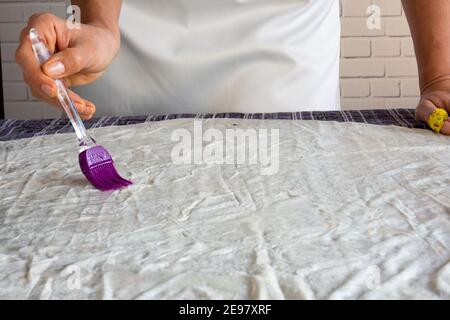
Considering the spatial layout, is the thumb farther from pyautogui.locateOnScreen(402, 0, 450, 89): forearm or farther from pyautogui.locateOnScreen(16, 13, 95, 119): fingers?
pyautogui.locateOnScreen(402, 0, 450, 89): forearm

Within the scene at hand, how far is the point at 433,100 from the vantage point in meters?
1.07

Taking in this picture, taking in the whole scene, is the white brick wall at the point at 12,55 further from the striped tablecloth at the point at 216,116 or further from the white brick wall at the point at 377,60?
the striped tablecloth at the point at 216,116

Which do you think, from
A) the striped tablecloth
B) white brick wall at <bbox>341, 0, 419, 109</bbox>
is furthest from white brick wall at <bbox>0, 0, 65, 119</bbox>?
the striped tablecloth

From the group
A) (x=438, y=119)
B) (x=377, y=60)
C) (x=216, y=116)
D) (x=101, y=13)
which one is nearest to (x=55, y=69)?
(x=101, y=13)

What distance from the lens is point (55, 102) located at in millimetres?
816

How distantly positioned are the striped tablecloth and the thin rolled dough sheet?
0.11 m

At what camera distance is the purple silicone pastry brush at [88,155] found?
2.49ft

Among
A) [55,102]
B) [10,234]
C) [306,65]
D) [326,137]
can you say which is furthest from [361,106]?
[10,234]

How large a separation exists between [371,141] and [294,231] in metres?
0.37

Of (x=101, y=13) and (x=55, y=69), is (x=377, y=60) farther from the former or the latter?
(x=55, y=69)

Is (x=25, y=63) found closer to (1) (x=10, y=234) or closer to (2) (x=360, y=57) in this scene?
(1) (x=10, y=234)

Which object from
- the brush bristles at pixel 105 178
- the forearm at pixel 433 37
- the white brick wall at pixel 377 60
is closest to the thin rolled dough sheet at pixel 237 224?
the brush bristles at pixel 105 178

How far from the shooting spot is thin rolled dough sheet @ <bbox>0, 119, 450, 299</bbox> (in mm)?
499

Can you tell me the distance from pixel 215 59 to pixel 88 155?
20.2 inches
